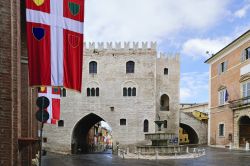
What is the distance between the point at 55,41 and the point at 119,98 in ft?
121

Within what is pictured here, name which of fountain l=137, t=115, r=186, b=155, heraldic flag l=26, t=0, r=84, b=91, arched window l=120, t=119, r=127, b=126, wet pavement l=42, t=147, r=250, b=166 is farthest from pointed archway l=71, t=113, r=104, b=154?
heraldic flag l=26, t=0, r=84, b=91

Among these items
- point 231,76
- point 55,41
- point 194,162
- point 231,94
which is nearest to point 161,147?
point 194,162

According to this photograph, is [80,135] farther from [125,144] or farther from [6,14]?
[6,14]

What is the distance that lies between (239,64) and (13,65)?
29378 mm

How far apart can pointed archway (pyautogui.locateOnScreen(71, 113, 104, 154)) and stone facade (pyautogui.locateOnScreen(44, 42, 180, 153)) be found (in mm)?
875

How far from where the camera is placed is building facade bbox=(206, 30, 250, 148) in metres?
32.6

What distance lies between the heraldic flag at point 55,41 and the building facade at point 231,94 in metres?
26.3

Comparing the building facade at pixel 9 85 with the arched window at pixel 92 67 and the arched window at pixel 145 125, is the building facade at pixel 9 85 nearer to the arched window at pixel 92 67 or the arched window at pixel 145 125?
the arched window at pixel 145 125

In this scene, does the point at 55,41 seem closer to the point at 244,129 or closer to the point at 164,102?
the point at 244,129

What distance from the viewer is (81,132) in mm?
51031

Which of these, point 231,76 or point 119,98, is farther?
point 119,98

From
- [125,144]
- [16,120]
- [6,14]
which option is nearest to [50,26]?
[6,14]

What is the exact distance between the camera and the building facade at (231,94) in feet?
107

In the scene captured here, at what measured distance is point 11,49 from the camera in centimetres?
729
